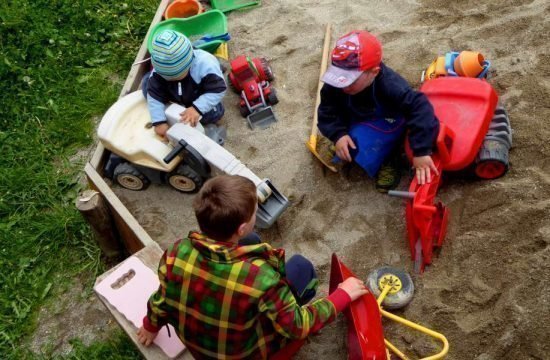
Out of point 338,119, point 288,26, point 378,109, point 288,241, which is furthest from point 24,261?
point 288,26

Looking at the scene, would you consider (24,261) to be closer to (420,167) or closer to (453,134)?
(420,167)

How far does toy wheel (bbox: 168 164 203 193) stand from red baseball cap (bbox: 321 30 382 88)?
89 cm

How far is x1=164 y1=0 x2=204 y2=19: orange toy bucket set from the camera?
4012 millimetres

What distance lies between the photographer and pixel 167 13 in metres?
4.01

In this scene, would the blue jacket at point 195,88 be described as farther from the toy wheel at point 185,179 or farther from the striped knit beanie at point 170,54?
the toy wheel at point 185,179

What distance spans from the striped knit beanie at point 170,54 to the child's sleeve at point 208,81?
104mm

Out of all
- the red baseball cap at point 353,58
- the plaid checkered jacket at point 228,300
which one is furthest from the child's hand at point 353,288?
the red baseball cap at point 353,58

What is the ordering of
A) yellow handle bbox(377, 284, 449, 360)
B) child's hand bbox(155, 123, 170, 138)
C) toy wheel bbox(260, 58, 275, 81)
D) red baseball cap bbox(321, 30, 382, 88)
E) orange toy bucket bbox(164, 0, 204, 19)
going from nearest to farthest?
yellow handle bbox(377, 284, 449, 360)
red baseball cap bbox(321, 30, 382, 88)
child's hand bbox(155, 123, 170, 138)
toy wheel bbox(260, 58, 275, 81)
orange toy bucket bbox(164, 0, 204, 19)

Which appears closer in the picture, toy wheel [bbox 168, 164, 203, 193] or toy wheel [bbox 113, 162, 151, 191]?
toy wheel [bbox 168, 164, 203, 193]

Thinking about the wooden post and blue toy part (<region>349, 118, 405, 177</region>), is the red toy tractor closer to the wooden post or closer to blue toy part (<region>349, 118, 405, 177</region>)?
blue toy part (<region>349, 118, 405, 177</region>)

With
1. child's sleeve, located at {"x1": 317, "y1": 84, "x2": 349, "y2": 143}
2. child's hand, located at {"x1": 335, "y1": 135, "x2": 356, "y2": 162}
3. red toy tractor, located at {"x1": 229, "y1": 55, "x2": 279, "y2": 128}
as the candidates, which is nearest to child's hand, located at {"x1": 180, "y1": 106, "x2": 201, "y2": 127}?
red toy tractor, located at {"x1": 229, "y1": 55, "x2": 279, "y2": 128}

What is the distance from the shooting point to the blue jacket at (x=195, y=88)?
124 inches

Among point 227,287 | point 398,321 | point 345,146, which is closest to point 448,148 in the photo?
point 345,146

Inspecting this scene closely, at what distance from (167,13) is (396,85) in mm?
2053
